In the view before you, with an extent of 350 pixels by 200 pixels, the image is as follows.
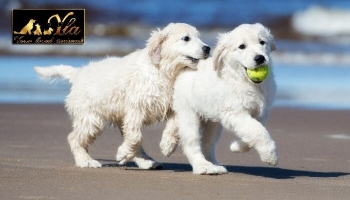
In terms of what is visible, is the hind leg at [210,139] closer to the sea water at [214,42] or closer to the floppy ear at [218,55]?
the floppy ear at [218,55]

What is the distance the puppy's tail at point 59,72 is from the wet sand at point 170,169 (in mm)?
803

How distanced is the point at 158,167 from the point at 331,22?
68.1 ft

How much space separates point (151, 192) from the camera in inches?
278

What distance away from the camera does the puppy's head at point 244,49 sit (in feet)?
25.6

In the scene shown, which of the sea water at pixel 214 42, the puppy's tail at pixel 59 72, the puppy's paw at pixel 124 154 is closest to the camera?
the puppy's paw at pixel 124 154

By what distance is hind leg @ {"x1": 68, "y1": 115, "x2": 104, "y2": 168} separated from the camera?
8.65 meters

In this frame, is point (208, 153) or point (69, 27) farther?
point (69, 27)

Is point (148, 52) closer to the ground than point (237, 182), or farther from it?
farther from it

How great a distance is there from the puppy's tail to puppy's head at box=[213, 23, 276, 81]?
1786 millimetres

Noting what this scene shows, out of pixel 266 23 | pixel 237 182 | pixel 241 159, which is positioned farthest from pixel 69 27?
pixel 266 23

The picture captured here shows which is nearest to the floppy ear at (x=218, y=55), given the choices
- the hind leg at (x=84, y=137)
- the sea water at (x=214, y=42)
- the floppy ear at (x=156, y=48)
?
the floppy ear at (x=156, y=48)

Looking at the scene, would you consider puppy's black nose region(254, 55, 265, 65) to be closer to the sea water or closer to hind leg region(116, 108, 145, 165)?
hind leg region(116, 108, 145, 165)

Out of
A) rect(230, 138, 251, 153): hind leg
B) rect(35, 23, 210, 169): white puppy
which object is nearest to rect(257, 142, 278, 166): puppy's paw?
rect(230, 138, 251, 153): hind leg

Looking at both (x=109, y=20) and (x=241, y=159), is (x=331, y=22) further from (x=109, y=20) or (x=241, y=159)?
(x=241, y=159)
